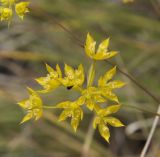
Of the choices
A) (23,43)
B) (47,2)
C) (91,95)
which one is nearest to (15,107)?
(23,43)

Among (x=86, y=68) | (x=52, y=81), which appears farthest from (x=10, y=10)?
(x=86, y=68)

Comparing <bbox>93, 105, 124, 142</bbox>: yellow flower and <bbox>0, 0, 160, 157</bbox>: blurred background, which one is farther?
<bbox>0, 0, 160, 157</bbox>: blurred background

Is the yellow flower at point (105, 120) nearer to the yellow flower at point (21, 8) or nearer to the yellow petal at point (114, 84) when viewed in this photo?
the yellow petal at point (114, 84)

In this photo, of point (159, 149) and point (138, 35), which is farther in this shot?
point (138, 35)

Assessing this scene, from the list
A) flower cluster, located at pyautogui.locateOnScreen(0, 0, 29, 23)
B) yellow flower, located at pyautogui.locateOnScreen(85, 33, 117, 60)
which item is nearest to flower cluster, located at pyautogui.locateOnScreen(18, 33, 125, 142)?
yellow flower, located at pyautogui.locateOnScreen(85, 33, 117, 60)

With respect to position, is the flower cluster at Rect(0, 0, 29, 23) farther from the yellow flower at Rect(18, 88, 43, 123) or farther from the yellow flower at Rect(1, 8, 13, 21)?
the yellow flower at Rect(18, 88, 43, 123)

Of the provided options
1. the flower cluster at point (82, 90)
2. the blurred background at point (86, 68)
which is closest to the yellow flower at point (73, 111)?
the flower cluster at point (82, 90)

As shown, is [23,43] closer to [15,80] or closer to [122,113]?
[15,80]

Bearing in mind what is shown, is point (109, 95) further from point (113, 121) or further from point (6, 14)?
point (6, 14)
